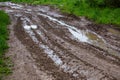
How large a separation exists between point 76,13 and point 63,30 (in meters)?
7.34

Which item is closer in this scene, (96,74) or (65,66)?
(96,74)

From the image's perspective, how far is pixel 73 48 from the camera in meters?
12.3

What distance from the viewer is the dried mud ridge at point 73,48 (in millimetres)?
9383

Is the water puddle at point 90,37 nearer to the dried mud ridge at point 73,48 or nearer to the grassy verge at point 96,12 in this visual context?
the dried mud ridge at point 73,48

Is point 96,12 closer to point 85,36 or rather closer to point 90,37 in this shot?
point 85,36

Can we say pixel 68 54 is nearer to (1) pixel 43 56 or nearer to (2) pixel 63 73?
(1) pixel 43 56

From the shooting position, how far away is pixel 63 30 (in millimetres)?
16453

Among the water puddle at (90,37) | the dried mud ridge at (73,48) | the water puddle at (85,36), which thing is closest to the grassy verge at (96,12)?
the dried mud ridge at (73,48)

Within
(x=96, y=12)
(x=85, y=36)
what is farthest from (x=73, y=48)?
(x=96, y=12)

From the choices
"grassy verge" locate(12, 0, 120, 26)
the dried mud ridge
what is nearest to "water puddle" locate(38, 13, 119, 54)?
the dried mud ridge

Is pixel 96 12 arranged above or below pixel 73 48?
below

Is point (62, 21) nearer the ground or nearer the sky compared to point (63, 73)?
nearer the ground

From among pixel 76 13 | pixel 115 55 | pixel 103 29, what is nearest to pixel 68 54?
pixel 115 55

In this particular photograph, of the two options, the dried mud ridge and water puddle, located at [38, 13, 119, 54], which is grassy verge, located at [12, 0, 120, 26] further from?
water puddle, located at [38, 13, 119, 54]
